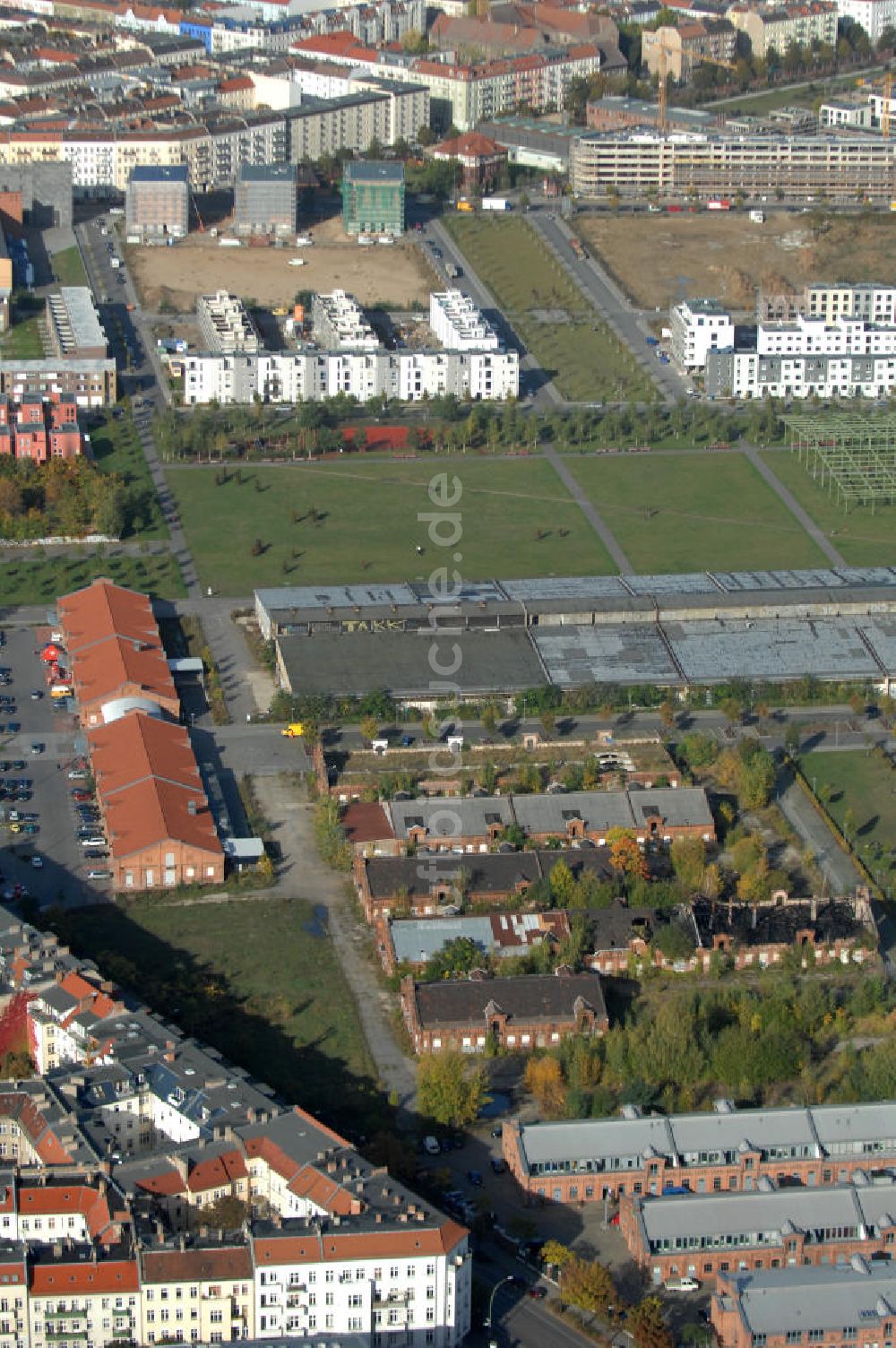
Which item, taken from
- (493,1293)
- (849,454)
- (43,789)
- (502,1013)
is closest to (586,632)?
(43,789)

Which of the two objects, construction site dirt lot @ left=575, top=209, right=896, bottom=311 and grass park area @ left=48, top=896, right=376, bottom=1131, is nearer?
grass park area @ left=48, top=896, right=376, bottom=1131

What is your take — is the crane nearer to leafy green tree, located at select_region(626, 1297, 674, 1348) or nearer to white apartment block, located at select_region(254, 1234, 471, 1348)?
leafy green tree, located at select_region(626, 1297, 674, 1348)

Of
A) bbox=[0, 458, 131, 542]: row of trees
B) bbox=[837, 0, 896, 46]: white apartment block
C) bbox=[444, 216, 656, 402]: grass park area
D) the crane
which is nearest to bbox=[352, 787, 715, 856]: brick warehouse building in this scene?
bbox=[0, 458, 131, 542]: row of trees

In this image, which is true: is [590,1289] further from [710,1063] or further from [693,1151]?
[710,1063]

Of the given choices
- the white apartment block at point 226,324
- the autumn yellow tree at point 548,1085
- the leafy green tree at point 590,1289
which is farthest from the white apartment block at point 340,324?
the leafy green tree at point 590,1289

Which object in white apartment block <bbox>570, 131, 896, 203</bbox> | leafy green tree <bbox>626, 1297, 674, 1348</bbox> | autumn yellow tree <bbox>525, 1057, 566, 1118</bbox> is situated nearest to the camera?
leafy green tree <bbox>626, 1297, 674, 1348</bbox>
